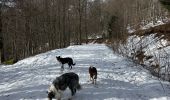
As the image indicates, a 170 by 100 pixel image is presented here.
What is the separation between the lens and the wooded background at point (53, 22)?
1135 inches

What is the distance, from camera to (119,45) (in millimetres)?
29375

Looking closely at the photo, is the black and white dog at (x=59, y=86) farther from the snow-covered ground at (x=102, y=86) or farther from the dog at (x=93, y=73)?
the dog at (x=93, y=73)

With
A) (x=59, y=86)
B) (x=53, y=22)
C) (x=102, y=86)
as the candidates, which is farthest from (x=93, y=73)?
(x=53, y=22)

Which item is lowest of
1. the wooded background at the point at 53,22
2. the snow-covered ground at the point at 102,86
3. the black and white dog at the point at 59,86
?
the snow-covered ground at the point at 102,86

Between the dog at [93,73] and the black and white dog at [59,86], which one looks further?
the dog at [93,73]

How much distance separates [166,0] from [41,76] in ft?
24.4

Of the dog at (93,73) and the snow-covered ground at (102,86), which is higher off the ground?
the dog at (93,73)

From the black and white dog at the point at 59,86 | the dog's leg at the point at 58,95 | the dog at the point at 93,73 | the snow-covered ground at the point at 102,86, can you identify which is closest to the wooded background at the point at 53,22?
the snow-covered ground at the point at 102,86

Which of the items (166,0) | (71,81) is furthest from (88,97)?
(166,0)

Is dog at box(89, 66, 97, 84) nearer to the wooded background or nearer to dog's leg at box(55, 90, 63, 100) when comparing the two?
dog's leg at box(55, 90, 63, 100)

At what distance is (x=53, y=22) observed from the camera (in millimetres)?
63312

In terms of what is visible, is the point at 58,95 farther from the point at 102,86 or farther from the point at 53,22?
the point at 53,22

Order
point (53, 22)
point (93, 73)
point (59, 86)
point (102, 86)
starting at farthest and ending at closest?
point (53, 22) < point (93, 73) < point (102, 86) < point (59, 86)

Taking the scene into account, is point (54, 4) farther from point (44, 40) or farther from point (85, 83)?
point (85, 83)
